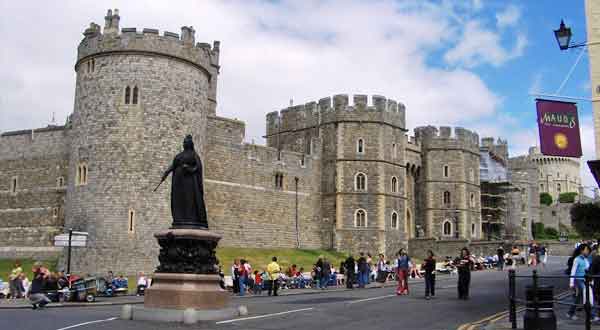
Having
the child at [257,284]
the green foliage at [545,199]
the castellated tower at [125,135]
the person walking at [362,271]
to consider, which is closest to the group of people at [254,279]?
the child at [257,284]

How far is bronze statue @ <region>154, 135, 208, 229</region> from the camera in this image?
14.3 m

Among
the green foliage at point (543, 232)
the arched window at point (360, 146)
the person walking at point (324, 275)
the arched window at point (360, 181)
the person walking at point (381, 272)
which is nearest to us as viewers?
the person walking at point (324, 275)

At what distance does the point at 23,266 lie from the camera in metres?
33.9

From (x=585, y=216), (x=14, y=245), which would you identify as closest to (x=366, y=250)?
(x=585, y=216)

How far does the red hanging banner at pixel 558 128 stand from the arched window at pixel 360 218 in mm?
28705

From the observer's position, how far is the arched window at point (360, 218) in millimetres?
45291

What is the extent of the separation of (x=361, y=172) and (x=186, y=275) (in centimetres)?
3294

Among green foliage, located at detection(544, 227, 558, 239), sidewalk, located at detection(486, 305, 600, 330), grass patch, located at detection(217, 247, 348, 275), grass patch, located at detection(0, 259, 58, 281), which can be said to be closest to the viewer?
sidewalk, located at detection(486, 305, 600, 330)

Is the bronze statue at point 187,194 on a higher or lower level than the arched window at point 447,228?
lower

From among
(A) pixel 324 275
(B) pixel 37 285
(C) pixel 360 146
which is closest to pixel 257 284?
(A) pixel 324 275

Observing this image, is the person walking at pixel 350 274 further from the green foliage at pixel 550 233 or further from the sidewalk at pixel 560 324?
the green foliage at pixel 550 233

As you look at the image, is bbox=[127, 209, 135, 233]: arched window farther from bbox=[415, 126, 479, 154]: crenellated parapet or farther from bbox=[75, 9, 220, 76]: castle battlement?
bbox=[415, 126, 479, 154]: crenellated parapet

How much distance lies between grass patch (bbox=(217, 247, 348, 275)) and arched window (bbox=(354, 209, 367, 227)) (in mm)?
2489

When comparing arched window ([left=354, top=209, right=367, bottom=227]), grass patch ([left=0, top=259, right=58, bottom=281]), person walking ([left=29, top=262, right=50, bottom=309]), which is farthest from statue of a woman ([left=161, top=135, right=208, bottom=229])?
arched window ([left=354, top=209, right=367, bottom=227])
